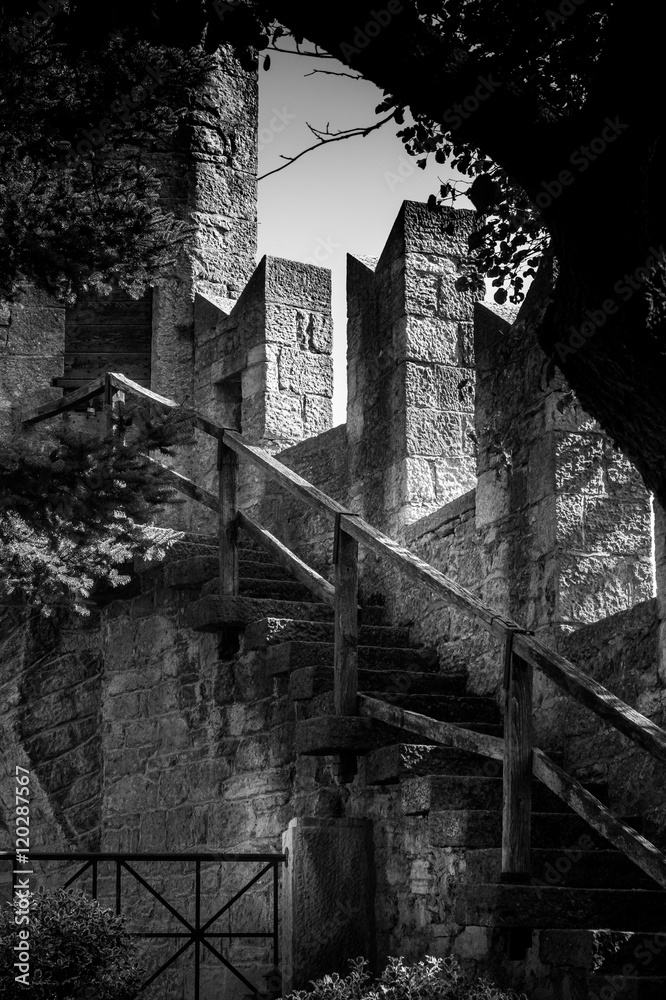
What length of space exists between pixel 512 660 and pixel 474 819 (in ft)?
2.40

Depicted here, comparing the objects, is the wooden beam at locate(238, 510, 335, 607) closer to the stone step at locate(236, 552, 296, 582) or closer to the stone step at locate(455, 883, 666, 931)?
the stone step at locate(236, 552, 296, 582)

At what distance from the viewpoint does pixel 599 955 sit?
4.76 m

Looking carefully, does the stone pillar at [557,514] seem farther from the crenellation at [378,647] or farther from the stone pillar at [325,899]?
the stone pillar at [325,899]

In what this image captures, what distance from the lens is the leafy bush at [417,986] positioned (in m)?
4.91

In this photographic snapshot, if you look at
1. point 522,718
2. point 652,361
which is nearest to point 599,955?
point 522,718

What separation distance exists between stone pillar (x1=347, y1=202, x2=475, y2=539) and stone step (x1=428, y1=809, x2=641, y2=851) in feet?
9.07

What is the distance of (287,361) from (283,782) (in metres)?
3.80

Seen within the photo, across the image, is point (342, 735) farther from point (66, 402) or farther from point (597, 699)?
point (66, 402)

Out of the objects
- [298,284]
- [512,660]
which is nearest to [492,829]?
[512,660]

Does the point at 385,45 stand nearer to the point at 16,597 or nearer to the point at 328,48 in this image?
the point at 328,48

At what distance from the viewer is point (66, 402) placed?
9359mm

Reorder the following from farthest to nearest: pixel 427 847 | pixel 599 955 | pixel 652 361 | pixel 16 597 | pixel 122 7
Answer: pixel 16 597
pixel 427 847
pixel 599 955
pixel 122 7
pixel 652 361

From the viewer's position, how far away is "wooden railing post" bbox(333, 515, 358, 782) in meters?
6.28

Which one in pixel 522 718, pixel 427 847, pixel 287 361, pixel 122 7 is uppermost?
pixel 287 361
